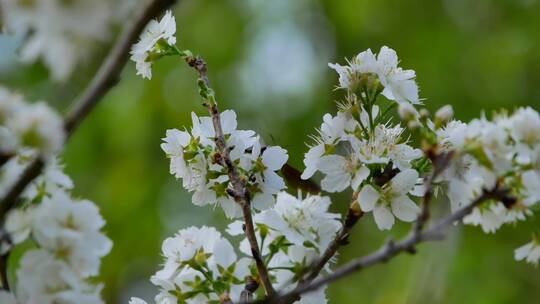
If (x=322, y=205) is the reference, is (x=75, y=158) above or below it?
above

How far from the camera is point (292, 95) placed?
14.2 feet

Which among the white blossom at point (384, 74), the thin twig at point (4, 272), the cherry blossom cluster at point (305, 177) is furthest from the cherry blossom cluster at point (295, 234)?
the thin twig at point (4, 272)

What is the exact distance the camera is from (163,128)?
385 cm

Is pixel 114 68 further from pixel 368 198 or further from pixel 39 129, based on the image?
pixel 368 198

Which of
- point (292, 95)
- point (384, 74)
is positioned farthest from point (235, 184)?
point (292, 95)

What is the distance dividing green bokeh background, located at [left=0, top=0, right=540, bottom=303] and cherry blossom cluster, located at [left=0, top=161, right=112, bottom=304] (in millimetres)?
2074

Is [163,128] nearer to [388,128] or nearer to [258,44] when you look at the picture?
[258,44]

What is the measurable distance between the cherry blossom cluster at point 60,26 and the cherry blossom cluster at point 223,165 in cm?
39

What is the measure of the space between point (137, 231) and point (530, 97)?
1.97 metres

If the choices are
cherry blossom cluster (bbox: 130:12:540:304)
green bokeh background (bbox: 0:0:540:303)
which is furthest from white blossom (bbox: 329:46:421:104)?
green bokeh background (bbox: 0:0:540:303)

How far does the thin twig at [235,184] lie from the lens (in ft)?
3.54

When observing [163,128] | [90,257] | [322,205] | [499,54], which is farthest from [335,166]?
[499,54]

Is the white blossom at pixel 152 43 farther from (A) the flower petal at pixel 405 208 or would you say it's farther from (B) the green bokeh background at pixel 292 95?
(B) the green bokeh background at pixel 292 95

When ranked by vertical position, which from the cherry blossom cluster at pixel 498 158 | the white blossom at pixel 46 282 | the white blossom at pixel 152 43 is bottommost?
the white blossom at pixel 46 282
